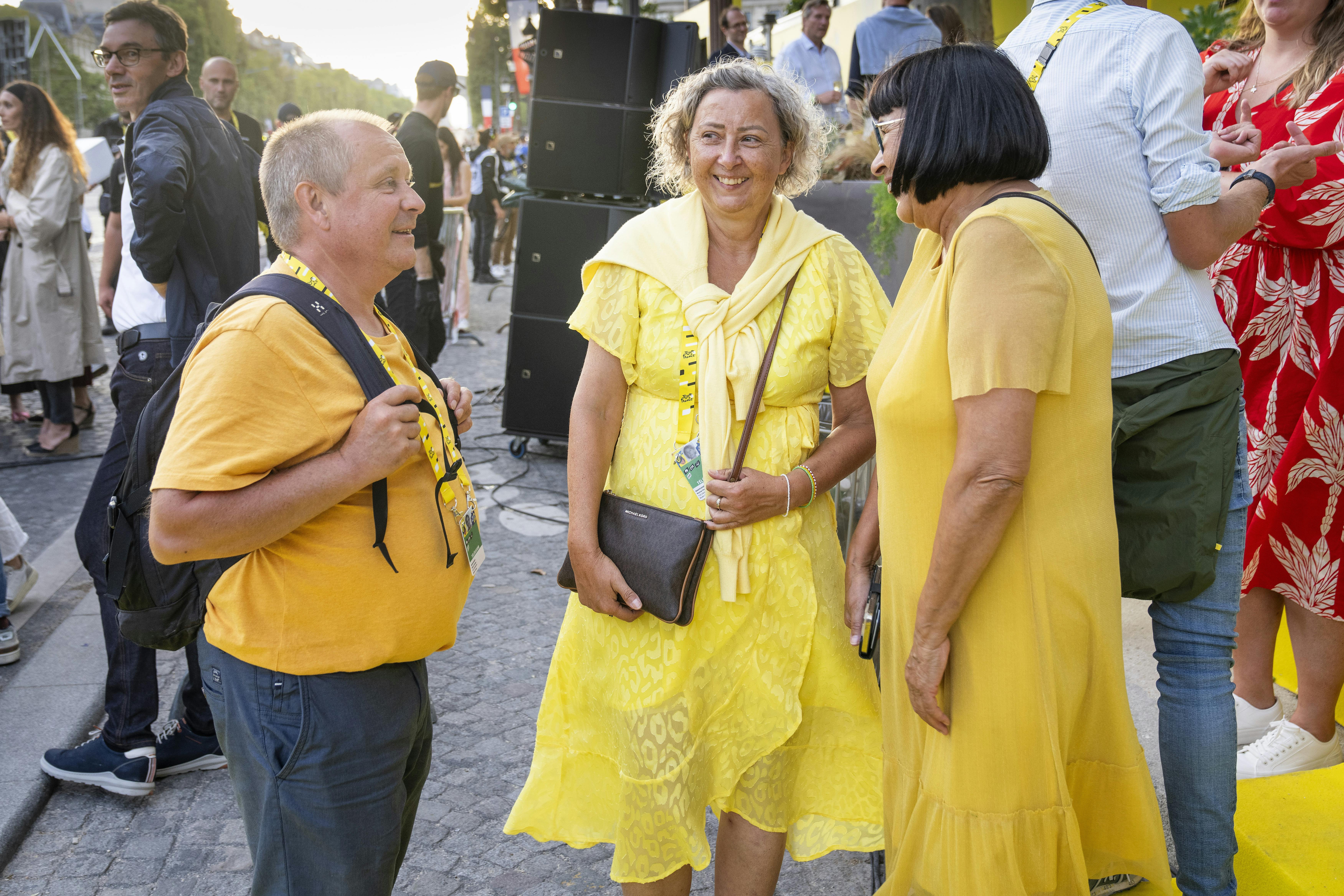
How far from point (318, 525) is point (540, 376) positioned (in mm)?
5082

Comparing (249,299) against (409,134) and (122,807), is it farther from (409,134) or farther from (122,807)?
(409,134)

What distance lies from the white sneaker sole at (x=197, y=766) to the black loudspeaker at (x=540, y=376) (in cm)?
360

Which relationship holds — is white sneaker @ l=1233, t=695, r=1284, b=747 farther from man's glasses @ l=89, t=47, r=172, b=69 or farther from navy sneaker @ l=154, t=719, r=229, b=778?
man's glasses @ l=89, t=47, r=172, b=69

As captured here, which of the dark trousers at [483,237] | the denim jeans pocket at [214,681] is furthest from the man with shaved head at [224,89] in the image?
the dark trousers at [483,237]

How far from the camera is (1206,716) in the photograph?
2166 mm

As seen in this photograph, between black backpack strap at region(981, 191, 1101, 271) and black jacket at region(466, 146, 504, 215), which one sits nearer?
black backpack strap at region(981, 191, 1101, 271)

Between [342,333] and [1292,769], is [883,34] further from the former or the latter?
[342,333]

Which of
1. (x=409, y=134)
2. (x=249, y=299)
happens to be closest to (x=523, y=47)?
(x=409, y=134)

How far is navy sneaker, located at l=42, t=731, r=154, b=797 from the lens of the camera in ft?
10.2

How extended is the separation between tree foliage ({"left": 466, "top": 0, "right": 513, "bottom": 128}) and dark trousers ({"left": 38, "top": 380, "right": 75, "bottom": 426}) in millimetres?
39976

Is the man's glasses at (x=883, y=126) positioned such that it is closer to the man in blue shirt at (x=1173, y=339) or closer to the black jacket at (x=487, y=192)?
the man in blue shirt at (x=1173, y=339)

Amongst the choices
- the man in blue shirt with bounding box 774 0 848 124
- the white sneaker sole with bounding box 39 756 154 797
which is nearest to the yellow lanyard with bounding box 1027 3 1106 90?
the white sneaker sole with bounding box 39 756 154 797

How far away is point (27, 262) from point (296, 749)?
6675 millimetres

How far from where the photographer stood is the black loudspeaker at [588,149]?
21.0 feet
